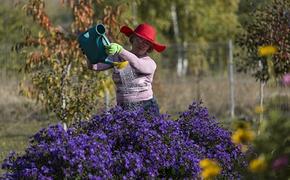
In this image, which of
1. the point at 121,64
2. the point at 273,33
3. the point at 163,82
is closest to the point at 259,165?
the point at 121,64

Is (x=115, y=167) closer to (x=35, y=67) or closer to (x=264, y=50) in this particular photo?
(x=264, y=50)

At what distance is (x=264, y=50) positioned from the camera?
15.2ft

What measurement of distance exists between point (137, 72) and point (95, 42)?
1.75ft

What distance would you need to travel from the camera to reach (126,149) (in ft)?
22.9

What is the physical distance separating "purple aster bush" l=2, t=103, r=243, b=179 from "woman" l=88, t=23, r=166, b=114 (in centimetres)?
86

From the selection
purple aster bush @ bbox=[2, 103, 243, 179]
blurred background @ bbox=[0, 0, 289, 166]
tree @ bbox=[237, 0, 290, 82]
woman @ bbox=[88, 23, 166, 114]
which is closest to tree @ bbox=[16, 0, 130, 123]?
blurred background @ bbox=[0, 0, 289, 166]

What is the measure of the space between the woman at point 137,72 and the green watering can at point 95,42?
0.13 meters

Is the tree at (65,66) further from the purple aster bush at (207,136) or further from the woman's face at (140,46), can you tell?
the purple aster bush at (207,136)

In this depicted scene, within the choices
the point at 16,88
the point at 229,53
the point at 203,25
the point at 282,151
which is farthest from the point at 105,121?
the point at 203,25

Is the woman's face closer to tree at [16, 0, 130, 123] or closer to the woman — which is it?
the woman

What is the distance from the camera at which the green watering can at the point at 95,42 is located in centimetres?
829

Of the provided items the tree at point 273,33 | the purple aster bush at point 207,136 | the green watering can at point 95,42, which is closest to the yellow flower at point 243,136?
the purple aster bush at point 207,136

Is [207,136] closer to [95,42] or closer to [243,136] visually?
[95,42]

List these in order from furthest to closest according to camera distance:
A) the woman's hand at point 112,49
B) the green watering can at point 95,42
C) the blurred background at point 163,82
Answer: the blurred background at point 163,82 < the green watering can at point 95,42 < the woman's hand at point 112,49
